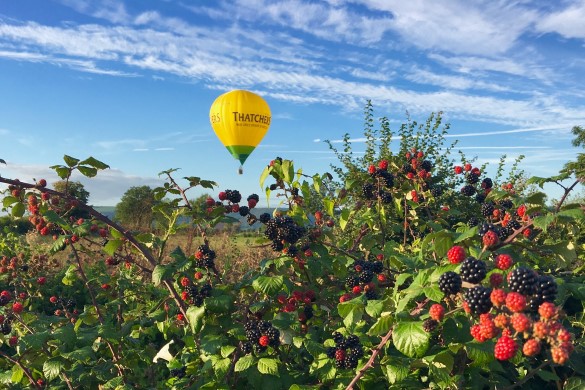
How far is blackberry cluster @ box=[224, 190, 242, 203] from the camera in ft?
12.7

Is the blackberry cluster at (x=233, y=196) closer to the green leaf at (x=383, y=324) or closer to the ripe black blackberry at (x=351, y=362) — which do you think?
the ripe black blackberry at (x=351, y=362)

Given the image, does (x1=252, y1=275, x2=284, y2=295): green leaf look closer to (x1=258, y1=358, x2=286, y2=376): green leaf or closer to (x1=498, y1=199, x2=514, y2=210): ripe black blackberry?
(x1=258, y1=358, x2=286, y2=376): green leaf

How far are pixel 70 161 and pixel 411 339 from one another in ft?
9.83

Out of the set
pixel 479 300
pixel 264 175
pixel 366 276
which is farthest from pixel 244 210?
pixel 479 300

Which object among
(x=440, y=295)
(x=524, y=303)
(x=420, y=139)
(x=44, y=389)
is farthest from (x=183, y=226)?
(x=420, y=139)

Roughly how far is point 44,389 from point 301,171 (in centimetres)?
289

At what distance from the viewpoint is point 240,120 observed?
1830cm

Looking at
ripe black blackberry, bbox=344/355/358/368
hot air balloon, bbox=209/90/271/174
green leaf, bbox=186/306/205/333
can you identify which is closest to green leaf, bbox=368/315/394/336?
ripe black blackberry, bbox=344/355/358/368

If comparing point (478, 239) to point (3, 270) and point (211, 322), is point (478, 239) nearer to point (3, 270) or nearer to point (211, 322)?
point (211, 322)

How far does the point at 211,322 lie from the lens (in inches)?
136

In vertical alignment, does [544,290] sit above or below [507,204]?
below

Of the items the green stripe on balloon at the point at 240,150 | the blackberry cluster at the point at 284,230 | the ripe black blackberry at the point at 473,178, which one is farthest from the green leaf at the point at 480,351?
the green stripe on balloon at the point at 240,150

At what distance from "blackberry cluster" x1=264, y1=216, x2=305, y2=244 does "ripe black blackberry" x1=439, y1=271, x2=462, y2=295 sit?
1.39m

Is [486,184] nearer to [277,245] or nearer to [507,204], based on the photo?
[507,204]
